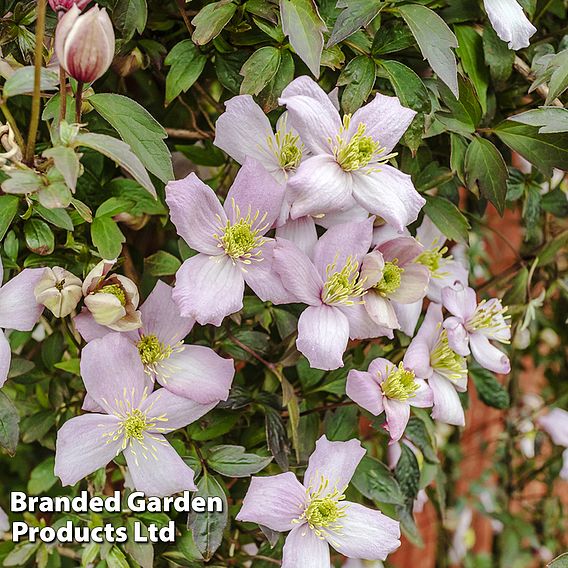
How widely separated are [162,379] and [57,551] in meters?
0.28

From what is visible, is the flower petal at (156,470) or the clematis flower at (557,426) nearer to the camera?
the flower petal at (156,470)

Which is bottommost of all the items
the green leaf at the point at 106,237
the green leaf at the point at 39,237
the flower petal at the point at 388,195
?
the green leaf at the point at 106,237

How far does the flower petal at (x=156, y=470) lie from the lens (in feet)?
1.82

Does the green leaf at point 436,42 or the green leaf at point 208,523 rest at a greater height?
the green leaf at point 436,42

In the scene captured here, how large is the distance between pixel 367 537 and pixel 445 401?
0.39ft

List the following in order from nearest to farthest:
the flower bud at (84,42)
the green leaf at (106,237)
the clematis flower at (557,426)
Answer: the flower bud at (84,42), the green leaf at (106,237), the clematis flower at (557,426)

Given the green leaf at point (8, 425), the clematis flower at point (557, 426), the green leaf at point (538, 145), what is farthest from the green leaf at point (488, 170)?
the clematis flower at point (557, 426)

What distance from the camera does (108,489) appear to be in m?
0.71

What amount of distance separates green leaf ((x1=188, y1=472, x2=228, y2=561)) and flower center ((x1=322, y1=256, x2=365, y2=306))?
16 cm

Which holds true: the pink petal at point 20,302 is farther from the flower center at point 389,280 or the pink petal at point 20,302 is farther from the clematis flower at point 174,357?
the flower center at point 389,280

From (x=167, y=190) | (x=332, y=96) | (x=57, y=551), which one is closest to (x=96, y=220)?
(x=167, y=190)

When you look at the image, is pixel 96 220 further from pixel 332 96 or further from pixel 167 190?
pixel 332 96

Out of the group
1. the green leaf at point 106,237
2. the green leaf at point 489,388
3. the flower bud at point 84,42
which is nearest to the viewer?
the flower bud at point 84,42

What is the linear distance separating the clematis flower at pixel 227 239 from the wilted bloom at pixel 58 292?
6 centimetres
